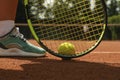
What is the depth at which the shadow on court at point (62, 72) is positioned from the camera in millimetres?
1913

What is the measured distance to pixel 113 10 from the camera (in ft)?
52.2

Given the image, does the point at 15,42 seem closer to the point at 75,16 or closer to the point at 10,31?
the point at 10,31

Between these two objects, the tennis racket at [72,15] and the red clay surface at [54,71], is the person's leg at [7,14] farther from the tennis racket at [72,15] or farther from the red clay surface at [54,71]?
the red clay surface at [54,71]

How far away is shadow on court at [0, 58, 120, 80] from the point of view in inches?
75.3

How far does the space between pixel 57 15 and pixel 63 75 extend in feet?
3.39

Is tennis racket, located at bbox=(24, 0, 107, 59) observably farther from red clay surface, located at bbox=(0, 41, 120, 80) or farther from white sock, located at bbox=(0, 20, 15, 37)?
red clay surface, located at bbox=(0, 41, 120, 80)

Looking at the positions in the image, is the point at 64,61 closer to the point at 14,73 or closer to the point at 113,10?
the point at 14,73

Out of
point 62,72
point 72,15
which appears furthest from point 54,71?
point 72,15

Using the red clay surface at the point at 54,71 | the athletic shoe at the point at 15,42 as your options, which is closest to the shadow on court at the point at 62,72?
the red clay surface at the point at 54,71

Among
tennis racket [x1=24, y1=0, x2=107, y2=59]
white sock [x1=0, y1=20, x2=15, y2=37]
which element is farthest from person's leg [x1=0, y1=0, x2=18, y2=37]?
tennis racket [x1=24, y1=0, x2=107, y2=59]

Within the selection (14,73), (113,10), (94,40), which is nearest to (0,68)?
(14,73)

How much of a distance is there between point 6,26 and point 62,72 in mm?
780

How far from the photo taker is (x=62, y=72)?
2.04 m

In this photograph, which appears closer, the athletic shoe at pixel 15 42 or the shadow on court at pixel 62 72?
the shadow on court at pixel 62 72
